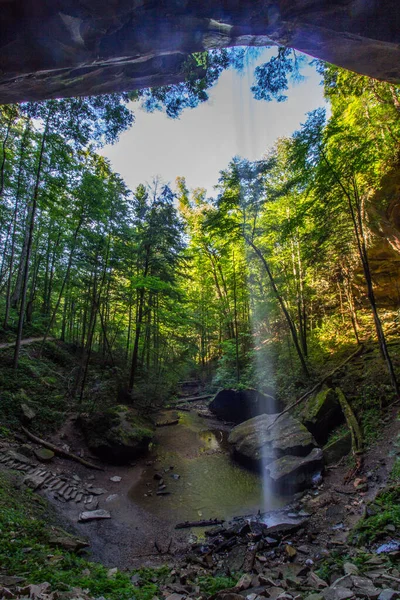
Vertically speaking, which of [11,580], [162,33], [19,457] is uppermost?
[162,33]

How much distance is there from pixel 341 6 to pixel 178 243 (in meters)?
12.5

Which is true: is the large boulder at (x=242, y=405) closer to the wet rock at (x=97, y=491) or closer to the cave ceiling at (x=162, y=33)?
the wet rock at (x=97, y=491)

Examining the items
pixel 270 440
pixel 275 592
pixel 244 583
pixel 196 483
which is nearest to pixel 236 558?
pixel 244 583

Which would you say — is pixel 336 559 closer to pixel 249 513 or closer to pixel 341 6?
pixel 249 513

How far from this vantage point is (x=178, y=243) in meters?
Result: 16.1

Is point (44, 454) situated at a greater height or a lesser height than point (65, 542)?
greater

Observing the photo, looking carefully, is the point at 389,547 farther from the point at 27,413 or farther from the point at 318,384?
the point at 27,413

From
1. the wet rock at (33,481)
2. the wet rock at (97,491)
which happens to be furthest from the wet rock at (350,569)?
the wet rock at (33,481)

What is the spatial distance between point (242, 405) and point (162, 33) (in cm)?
1497

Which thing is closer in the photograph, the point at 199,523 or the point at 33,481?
the point at 199,523

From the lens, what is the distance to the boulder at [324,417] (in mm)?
A: 9141

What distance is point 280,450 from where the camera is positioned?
8633 mm

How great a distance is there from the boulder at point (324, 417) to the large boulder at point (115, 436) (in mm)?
6280

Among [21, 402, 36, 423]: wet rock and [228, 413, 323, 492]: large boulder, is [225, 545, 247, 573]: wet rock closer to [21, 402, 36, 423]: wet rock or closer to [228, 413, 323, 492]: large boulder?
[228, 413, 323, 492]: large boulder
